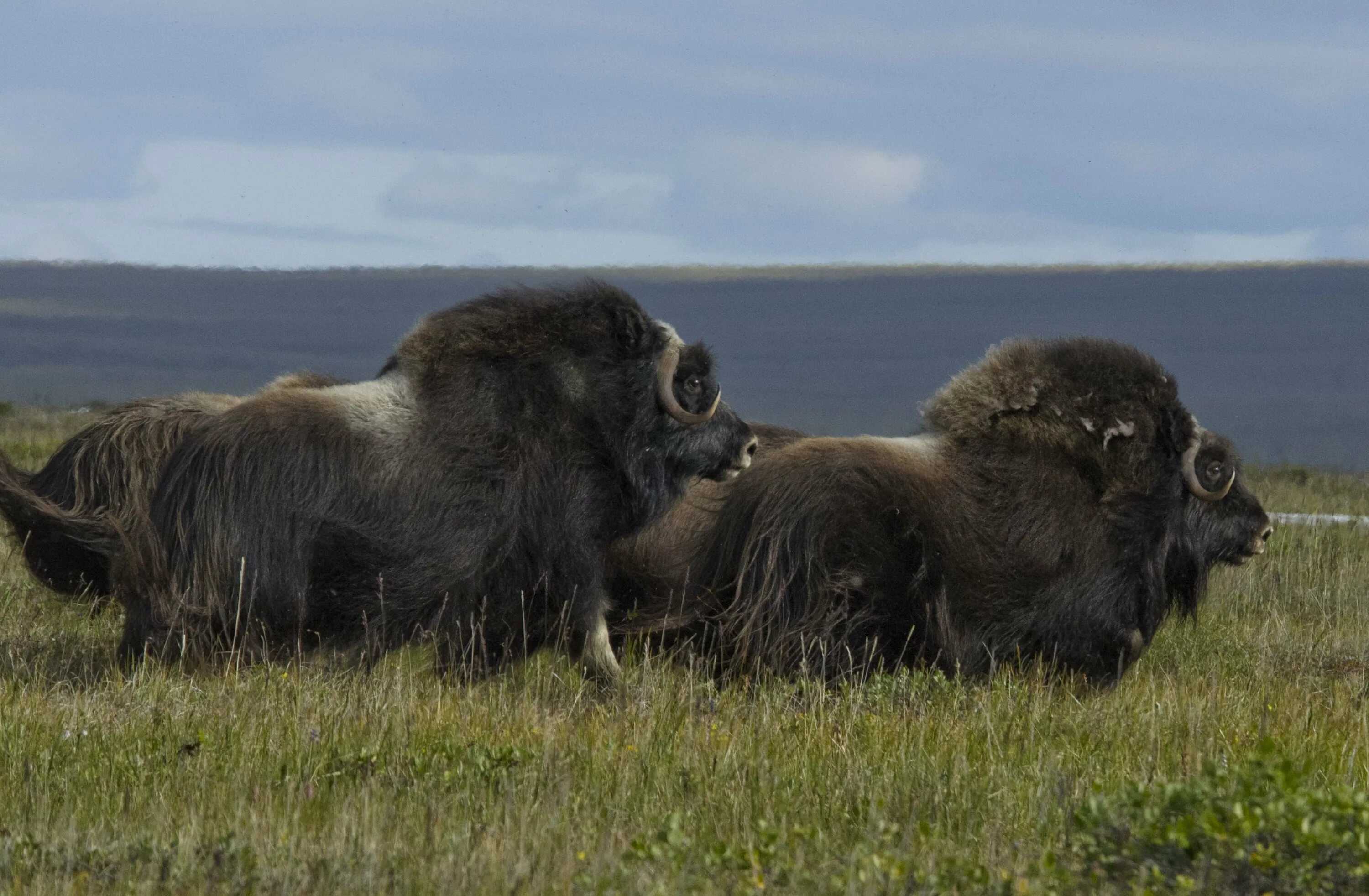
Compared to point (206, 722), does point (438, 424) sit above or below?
above

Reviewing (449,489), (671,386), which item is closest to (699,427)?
(671,386)

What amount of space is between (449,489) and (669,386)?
→ 3.31ft

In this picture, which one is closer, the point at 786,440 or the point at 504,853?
the point at 504,853

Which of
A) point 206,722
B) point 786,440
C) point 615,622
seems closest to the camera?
point 206,722

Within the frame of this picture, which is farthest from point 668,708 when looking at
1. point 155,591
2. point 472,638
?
point 155,591

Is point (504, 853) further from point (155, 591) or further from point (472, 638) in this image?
point (155, 591)

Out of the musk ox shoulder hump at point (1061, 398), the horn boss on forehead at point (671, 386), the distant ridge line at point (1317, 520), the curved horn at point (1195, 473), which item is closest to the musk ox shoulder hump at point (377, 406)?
the horn boss on forehead at point (671, 386)

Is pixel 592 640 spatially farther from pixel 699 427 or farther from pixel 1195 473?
pixel 1195 473

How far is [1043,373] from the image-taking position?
673 centimetres

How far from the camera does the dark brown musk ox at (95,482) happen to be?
21.1ft

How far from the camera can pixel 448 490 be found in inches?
229

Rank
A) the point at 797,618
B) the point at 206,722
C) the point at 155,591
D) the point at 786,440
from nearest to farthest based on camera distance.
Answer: the point at 206,722
the point at 155,591
the point at 797,618
the point at 786,440

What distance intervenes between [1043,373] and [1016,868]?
342 cm

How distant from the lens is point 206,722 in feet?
16.0
